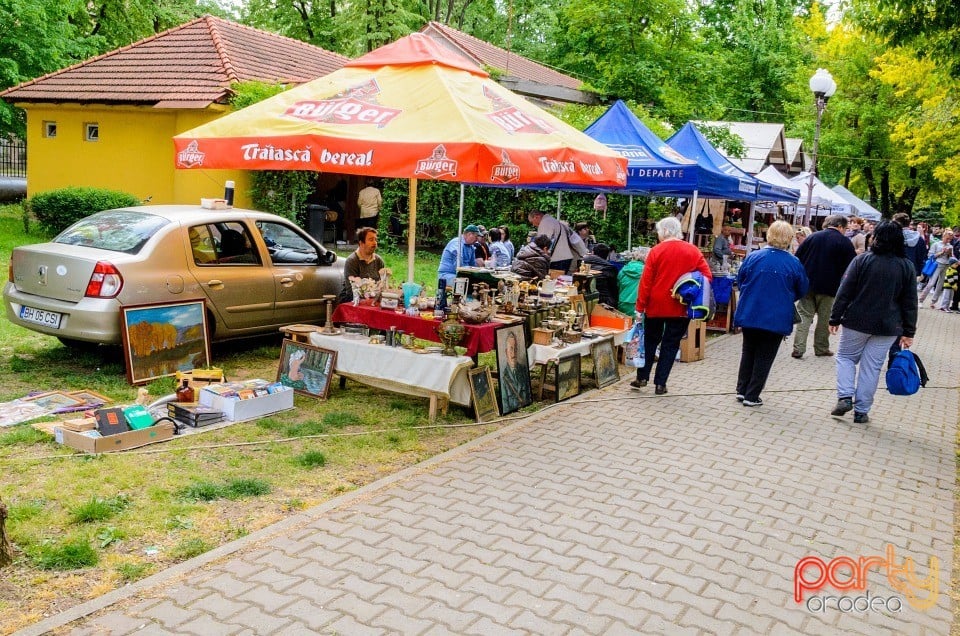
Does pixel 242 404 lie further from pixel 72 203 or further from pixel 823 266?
pixel 72 203

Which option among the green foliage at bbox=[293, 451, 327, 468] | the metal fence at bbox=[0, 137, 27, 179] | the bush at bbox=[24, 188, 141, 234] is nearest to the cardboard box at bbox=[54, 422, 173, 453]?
the green foliage at bbox=[293, 451, 327, 468]

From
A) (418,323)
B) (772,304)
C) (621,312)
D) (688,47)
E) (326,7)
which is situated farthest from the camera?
(326,7)

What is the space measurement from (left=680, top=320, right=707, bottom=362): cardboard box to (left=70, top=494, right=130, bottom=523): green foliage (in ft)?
24.7

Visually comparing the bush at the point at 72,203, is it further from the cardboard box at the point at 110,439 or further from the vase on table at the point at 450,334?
the vase on table at the point at 450,334

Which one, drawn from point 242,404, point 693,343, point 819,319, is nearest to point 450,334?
point 242,404

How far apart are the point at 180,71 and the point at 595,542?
1638 centimetres

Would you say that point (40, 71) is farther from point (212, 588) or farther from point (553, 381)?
point (212, 588)

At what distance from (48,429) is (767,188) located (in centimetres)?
1241

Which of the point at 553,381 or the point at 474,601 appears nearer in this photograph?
the point at 474,601

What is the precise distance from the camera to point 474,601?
3.96 metres

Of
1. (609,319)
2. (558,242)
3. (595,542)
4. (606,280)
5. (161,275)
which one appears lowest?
(595,542)

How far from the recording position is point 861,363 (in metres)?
7.73

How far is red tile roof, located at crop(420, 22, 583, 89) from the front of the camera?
26.2 m

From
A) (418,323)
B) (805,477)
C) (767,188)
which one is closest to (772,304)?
(805,477)
